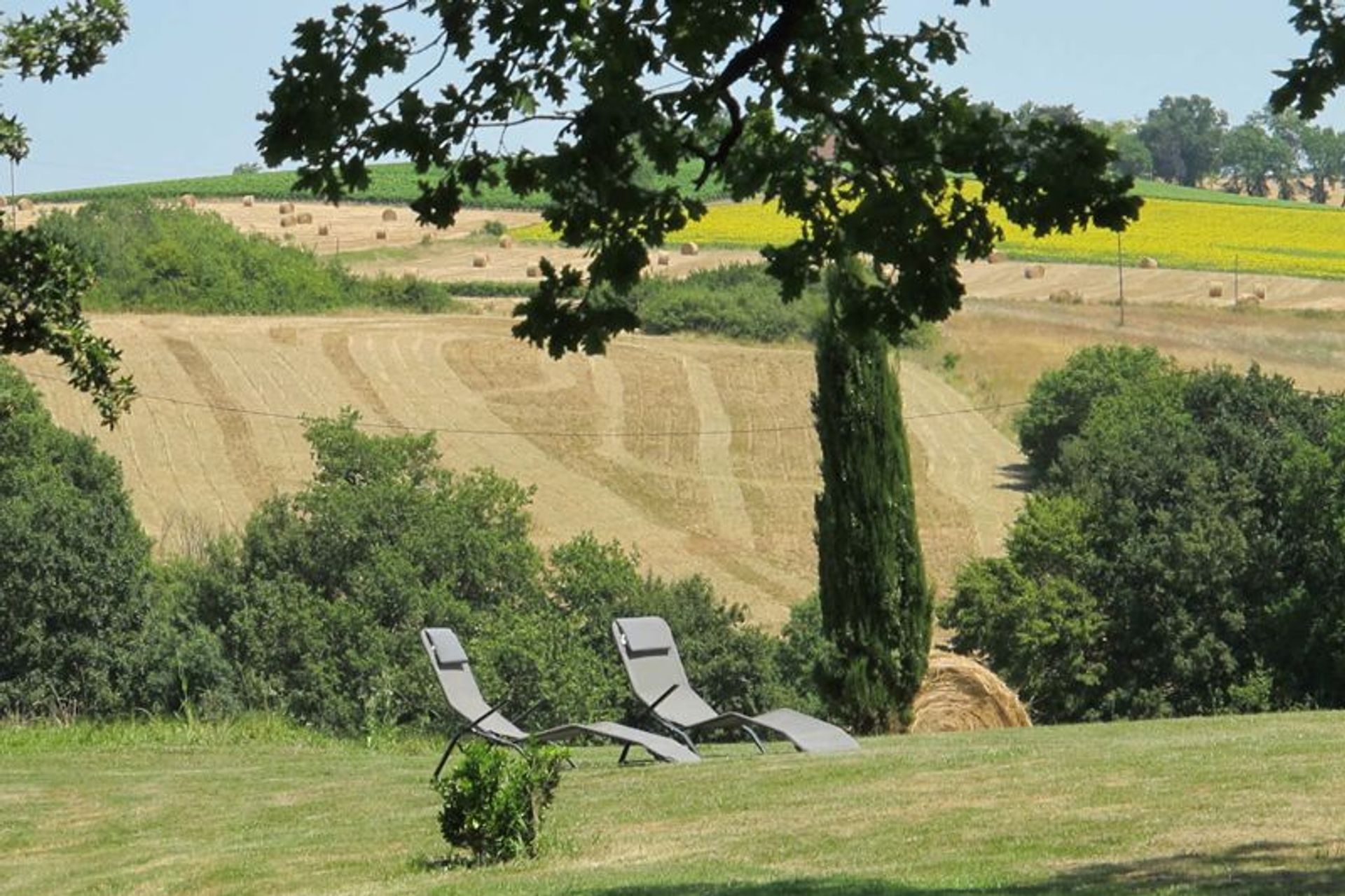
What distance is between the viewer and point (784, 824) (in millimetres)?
11312

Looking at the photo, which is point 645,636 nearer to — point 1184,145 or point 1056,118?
point 1056,118

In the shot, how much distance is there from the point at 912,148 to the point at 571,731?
760 centimetres

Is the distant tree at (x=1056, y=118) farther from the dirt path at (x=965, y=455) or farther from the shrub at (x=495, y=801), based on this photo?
the dirt path at (x=965, y=455)

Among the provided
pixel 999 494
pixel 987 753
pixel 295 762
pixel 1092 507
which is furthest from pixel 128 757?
pixel 999 494

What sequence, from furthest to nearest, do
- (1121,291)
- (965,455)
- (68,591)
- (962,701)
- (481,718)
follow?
(1121,291)
(965,455)
(68,591)
(962,701)
(481,718)

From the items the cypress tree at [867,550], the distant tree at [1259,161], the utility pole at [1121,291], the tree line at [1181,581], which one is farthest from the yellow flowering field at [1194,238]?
the cypress tree at [867,550]

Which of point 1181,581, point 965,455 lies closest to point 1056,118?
point 1181,581

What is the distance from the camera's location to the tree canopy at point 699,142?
7.10 metres

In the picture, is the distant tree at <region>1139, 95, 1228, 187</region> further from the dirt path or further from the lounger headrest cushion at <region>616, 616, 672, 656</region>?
the lounger headrest cushion at <region>616, 616, 672, 656</region>

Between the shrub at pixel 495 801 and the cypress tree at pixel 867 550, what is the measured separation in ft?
35.5

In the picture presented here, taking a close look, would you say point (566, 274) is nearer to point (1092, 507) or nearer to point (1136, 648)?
point (1136, 648)

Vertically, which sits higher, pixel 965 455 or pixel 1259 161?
pixel 1259 161

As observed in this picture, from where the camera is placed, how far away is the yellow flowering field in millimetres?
78000

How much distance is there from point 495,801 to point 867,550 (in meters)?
11.5
